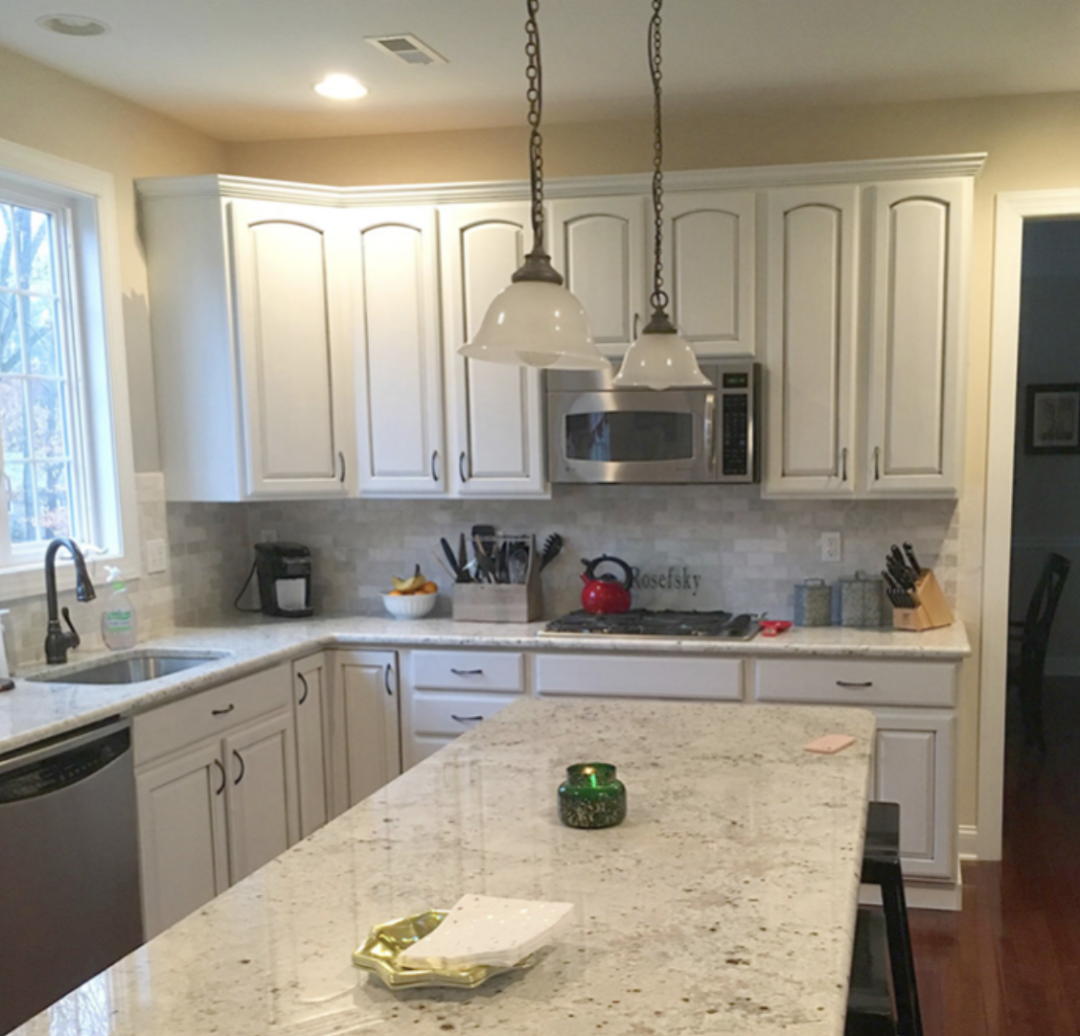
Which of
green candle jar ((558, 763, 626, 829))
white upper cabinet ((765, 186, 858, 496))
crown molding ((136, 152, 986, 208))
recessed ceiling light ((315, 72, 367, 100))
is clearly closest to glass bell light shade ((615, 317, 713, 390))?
green candle jar ((558, 763, 626, 829))

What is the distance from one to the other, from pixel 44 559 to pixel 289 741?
96 centimetres

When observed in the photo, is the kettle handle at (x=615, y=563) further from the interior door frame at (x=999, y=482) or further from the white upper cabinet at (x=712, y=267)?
the interior door frame at (x=999, y=482)

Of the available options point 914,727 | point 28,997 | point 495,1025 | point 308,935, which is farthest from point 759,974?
point 914,727

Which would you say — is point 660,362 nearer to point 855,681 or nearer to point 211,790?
point 855,681

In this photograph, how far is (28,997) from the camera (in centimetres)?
216

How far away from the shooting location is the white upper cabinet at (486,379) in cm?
357

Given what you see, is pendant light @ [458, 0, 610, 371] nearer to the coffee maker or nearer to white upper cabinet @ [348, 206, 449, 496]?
white upper cabinet @ [348, 206, 449, 496]

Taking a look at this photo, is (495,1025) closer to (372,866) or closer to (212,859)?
(372,866)

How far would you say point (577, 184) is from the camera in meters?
3.50

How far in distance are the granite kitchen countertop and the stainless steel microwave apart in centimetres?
57

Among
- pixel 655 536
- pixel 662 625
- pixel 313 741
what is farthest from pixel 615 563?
pixel 313 741

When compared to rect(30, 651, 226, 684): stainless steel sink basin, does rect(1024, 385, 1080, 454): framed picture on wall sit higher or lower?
higher

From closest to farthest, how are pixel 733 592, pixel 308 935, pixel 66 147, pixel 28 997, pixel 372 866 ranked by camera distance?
1. pixel 308 935
2. pixel 372 866
3. pixel 28 997
4. pixel 66 147
5. pixel 733 592

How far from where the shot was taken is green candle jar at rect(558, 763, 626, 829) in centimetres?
160
